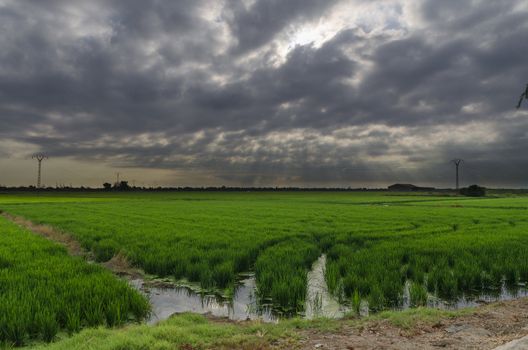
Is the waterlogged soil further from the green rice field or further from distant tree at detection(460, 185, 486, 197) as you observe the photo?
distant tree at detection(460, 185, 486, 197)

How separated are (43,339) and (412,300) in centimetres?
661

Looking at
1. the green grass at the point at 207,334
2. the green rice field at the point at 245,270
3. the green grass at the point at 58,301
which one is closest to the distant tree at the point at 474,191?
the green rice field at the point at 245,270

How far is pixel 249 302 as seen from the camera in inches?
305

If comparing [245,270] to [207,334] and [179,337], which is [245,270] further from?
[179,337]

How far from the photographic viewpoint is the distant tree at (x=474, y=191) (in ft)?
357

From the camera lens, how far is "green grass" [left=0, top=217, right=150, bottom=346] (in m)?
5.47

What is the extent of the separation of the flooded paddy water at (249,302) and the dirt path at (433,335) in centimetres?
123

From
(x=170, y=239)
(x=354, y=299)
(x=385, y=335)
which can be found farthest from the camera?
(x=170, y=239)

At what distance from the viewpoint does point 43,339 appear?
17.6 ft

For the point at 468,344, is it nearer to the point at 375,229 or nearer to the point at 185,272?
the point at 185,272

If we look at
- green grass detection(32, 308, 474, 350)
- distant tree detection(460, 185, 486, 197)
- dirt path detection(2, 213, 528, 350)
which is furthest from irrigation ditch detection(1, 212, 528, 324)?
distant tree detection(460, 185, 486, 197)

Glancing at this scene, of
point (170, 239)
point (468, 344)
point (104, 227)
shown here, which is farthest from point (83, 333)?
point (104, 227)

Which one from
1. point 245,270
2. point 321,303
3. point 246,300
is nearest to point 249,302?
point 246,300

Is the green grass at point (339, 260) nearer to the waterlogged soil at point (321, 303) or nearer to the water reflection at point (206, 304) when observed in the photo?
the waterlogged soil at point (321, 303)
